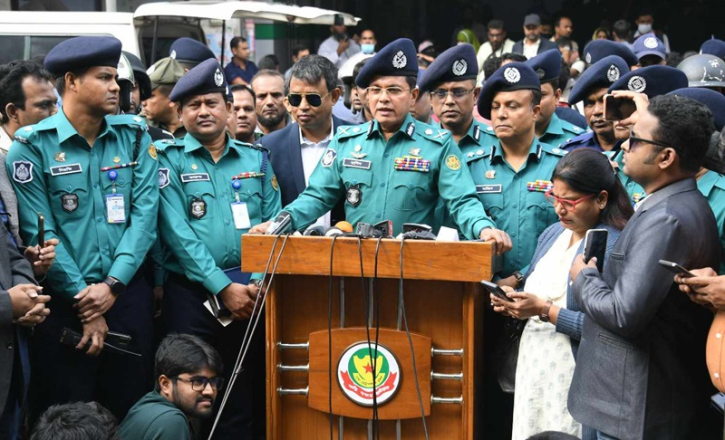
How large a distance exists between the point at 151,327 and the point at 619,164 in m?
2.46

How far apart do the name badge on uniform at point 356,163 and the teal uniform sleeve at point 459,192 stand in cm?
36

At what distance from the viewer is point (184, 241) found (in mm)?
5023

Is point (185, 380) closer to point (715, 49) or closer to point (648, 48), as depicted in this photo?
point (715, 49)

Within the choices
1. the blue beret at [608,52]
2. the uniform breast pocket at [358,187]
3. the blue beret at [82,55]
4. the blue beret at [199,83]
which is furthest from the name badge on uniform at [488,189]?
the blue beret at [608,52]

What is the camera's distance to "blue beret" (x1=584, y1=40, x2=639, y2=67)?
23.6 ft

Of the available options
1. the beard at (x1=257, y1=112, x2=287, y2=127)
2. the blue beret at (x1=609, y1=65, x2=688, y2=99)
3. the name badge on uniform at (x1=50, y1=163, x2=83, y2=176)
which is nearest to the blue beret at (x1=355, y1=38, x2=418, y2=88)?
the blue beret at (x1=609, y1=65, x2=688, y2=99)

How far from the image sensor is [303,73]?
5836 mm

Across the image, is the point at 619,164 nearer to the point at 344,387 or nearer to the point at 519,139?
the point at 519,139

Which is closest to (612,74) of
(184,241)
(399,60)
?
(399,60)

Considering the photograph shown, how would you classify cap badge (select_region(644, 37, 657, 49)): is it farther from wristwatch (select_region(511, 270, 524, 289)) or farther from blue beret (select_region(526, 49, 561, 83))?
wristwatch (select_region(511, 270, 524, 289))

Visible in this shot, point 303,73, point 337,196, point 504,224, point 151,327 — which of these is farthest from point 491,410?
point 303,73

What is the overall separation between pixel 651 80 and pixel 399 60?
1308mm

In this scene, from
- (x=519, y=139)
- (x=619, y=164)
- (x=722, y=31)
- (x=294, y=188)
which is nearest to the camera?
(x=619, y=164)

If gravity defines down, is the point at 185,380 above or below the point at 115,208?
below
